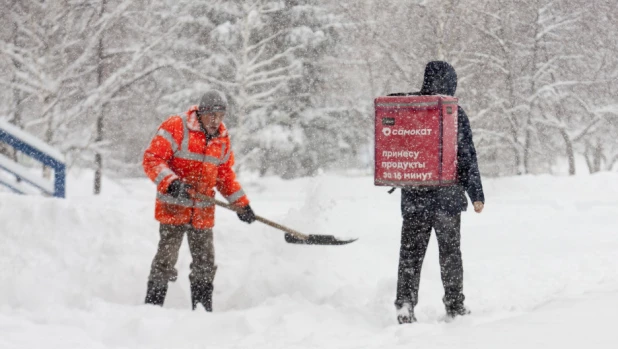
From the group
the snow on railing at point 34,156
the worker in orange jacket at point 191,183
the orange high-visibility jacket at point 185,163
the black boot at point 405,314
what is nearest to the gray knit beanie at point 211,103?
the worker in orange jacket at point 191,183

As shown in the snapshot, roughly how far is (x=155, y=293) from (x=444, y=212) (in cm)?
211

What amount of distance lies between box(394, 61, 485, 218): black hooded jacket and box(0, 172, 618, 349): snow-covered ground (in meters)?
0.73

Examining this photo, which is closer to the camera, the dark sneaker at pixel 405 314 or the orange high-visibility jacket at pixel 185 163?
the dark sneaker at pixel 405 314

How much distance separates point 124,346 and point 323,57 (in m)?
18.8

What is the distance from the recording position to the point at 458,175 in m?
4.80

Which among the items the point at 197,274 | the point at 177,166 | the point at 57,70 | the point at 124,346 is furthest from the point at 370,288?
the point at 57,70

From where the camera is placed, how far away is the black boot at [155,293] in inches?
208

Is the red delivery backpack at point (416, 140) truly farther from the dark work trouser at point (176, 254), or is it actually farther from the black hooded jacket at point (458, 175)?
the dark work trouser at point (176, 254)

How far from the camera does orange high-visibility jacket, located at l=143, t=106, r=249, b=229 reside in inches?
197

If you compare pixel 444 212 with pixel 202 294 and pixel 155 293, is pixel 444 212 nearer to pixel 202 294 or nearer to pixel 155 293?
pixel 202 294

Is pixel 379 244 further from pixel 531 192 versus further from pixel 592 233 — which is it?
pixel 531 192

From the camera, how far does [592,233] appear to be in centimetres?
971

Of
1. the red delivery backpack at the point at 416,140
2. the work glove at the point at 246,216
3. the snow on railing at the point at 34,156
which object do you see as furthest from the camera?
the snow on railing at the point at 34,156

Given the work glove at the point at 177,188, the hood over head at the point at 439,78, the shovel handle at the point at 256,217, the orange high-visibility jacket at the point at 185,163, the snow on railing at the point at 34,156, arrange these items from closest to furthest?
the hood over head at the point at 439,78 → the work glove at the point at 177,188 → the orange high-visibility jacket at the point at 185,163 → the shovel handle at the point at 256,217 → the snow on railing at the point at 34,156
